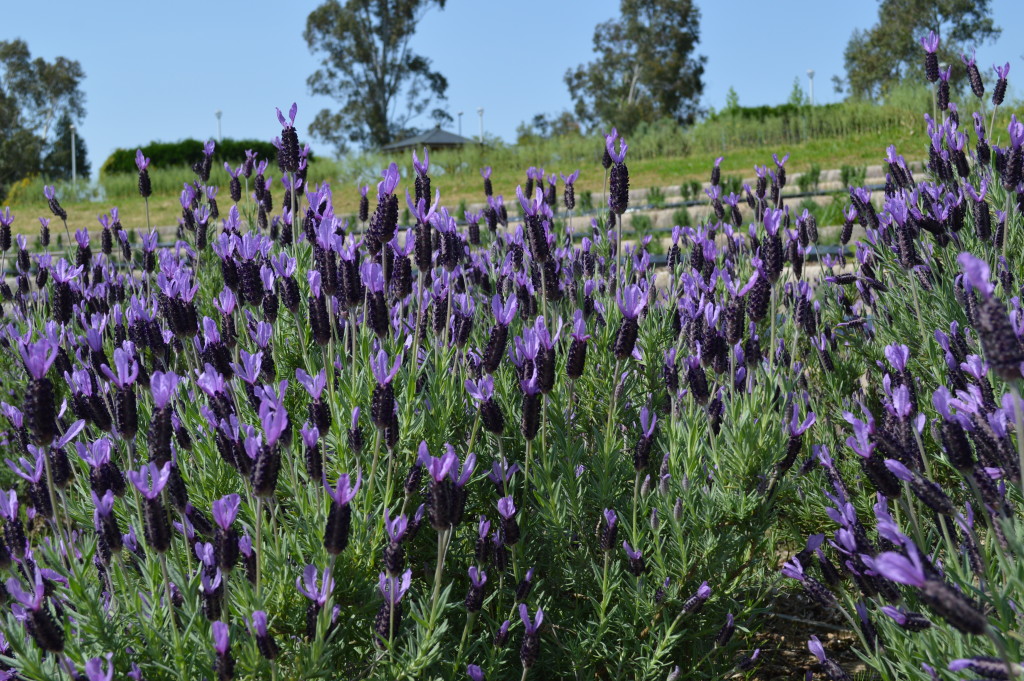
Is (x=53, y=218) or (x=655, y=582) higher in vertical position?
(x=53, y=218)

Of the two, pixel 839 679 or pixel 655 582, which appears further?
pixel 655 582

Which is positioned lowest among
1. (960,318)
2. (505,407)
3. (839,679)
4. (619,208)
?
(839,679)

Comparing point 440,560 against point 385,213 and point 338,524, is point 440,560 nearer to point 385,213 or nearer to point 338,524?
point 338,524

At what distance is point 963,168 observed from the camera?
3.15 meters

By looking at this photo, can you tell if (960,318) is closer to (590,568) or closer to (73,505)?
(590,568)

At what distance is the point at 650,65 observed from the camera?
32.5m

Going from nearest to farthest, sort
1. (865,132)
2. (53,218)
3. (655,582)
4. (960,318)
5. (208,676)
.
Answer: (208,676), (655,582), (960,318), (53,218), (865,132)

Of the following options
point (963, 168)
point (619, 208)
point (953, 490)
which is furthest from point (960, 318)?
point (619, 208)

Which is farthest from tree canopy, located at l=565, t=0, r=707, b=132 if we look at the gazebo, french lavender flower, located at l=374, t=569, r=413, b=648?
french lavender flower, located at l=374, t=569, r=413, b=648

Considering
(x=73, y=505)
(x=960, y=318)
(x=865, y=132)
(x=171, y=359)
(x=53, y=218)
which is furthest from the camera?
(x=865, y=132)

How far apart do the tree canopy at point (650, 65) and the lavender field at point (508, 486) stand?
30.7 meters

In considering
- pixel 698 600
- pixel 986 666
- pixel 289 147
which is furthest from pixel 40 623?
pixel 289 147

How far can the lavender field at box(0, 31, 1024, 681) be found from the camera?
150 centimetres

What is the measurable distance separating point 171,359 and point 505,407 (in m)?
1.43
